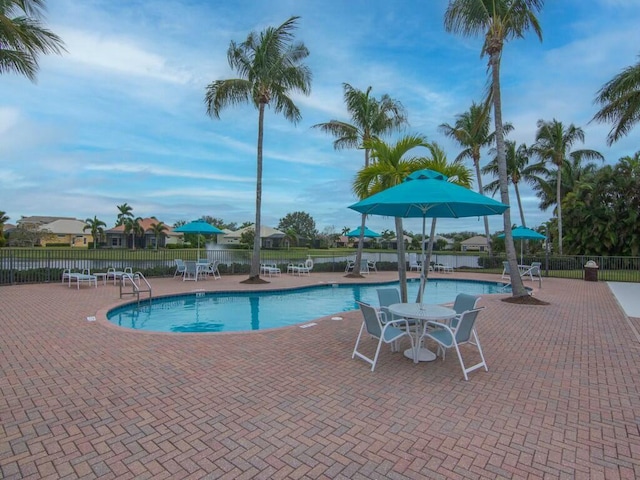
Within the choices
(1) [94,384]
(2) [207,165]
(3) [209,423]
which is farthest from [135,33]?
(2) [207,165]

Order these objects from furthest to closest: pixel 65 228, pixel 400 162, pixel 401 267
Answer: pixel 65 228
pixel 401 267
pixel 400 162

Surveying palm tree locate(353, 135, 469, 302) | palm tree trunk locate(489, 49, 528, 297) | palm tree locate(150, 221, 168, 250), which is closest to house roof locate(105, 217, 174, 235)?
palm tree locate(150, 221, 168, 250)

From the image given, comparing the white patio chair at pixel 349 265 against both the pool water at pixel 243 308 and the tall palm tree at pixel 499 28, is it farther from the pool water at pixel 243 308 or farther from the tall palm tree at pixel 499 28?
the tall palm tree at pixel 499 28

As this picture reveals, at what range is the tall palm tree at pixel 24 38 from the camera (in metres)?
5.34

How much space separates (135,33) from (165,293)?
25.1 feet

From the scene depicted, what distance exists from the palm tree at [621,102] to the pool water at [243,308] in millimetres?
7081

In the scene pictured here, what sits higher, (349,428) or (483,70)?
(483,70)

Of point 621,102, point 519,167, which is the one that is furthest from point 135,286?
point 519,167

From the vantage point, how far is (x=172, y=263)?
51.5 feet

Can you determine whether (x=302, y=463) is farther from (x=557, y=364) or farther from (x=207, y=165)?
(x=207, y=165)

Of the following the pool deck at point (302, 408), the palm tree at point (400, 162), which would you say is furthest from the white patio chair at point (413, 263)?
the pool deck at point (302, 408)

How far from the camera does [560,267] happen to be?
61.4ft

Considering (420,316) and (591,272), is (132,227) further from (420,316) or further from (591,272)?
(420,316)

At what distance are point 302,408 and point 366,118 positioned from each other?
14.4 m
